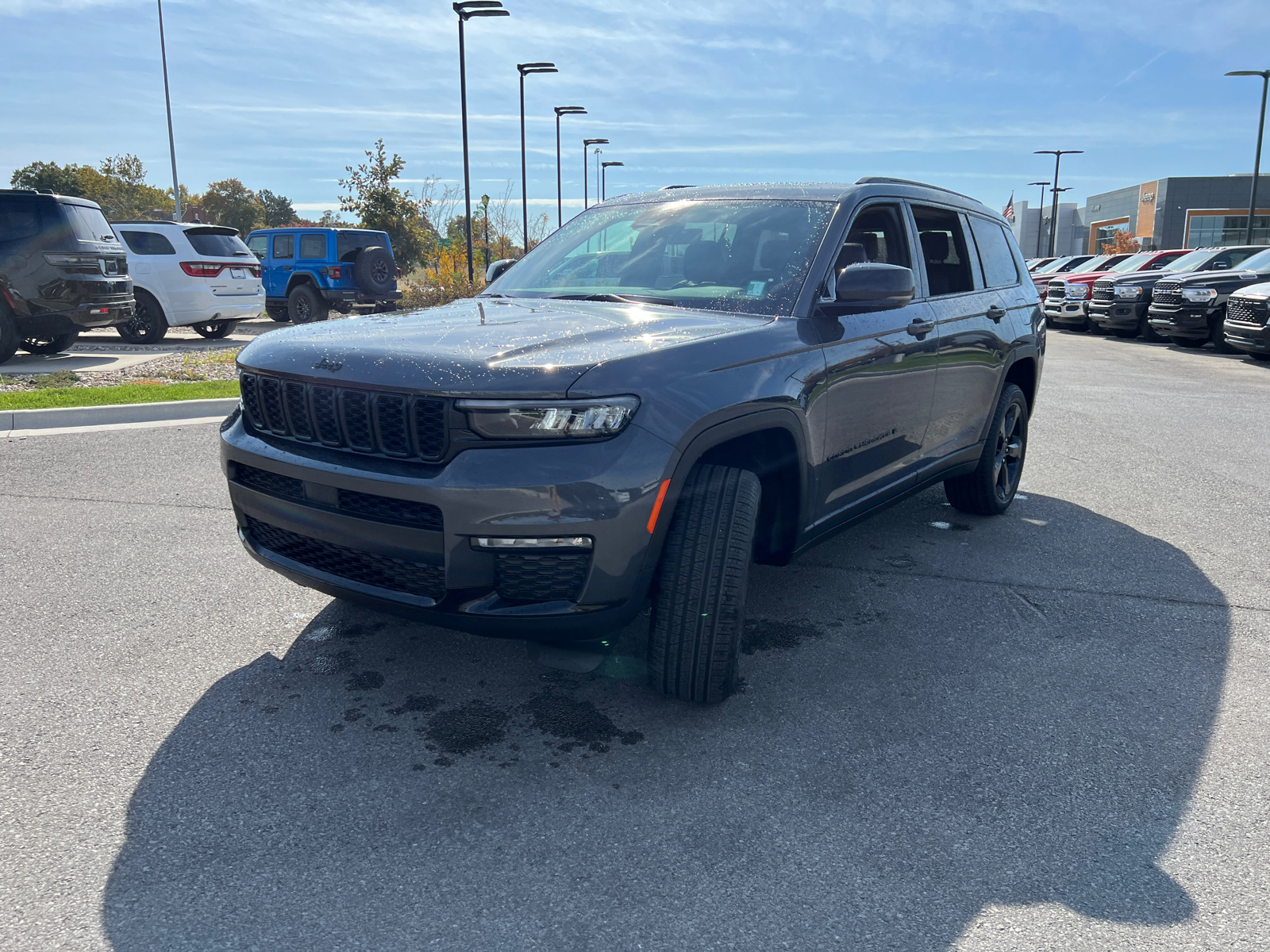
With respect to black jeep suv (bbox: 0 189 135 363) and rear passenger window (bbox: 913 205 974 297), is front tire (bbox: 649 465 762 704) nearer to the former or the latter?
rear passenger window (bbox: 913 205 974 297)

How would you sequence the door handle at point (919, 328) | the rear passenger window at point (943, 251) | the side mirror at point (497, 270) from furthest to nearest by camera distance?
the side mirror at point (497, 270), the rear passenger window at point (943, 251), the door handle at point (919, 328)

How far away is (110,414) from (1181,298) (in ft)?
57.7

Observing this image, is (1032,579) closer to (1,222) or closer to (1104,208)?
(1,222)

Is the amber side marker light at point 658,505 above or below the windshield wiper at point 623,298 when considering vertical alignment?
below

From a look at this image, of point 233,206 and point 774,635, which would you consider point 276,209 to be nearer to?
point 233,206

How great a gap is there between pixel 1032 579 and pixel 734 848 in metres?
2.74

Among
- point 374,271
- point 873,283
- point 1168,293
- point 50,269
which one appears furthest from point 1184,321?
point 50,269

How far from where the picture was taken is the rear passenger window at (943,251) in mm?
4586

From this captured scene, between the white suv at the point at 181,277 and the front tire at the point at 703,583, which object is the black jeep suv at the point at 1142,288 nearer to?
the white suv at the point at 181,277

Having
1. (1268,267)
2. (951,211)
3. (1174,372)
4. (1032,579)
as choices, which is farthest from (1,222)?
(1268,267)

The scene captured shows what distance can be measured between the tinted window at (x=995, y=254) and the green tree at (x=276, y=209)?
9189 centimetres

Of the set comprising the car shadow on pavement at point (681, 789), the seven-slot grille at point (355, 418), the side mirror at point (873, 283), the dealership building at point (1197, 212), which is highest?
the dealership building at point (1197, 212)

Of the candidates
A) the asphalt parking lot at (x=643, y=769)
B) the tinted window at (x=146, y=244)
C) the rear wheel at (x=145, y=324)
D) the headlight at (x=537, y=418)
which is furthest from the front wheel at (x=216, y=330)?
the headlight at (x=537, y=418)

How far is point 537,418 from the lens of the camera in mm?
2594
